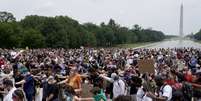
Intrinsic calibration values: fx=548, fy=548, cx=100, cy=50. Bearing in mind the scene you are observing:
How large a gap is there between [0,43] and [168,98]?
103817 mm

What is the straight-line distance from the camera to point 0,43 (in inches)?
4439

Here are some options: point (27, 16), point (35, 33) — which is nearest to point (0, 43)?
point (35, 33)

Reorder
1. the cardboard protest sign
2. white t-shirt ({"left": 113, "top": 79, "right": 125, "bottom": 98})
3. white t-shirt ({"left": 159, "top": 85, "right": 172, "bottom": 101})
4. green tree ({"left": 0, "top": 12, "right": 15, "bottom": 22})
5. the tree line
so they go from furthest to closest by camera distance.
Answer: green tree ({"left": 0, "top": 12, "right": 15, "bottom": 22}), the tree line, the cardboard protest sign, white t-shirt ({"left": 113, "top": 79, "right": 125, "bottom": 98}), white t-shirt ({"left": 159, "top": 85, "right": 172, "bottom": 101})

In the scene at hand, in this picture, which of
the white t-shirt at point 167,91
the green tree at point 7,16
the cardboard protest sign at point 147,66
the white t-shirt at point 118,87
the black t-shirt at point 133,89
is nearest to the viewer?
the white t-shirt at point 167,91

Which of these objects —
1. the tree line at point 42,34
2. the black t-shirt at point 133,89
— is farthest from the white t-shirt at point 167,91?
the tree line at point 42,34

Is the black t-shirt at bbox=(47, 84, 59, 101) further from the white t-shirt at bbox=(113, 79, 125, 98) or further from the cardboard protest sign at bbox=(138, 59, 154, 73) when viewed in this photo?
the cardboard protest sign at bbox=(138, 59, 154, 73)

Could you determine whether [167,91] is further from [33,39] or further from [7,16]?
[7,16]

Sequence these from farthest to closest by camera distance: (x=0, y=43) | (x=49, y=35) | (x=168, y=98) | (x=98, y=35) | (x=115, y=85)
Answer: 1. (x=98, y=35)
2. (x=49, y=35)
3. (x=0, y=43)
4. (x=115, y=85)
5. (x=168, y=98)

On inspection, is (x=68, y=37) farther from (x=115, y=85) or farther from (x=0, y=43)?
(x=115, y=85)

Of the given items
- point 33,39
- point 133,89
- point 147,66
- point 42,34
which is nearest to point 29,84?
point 133,89

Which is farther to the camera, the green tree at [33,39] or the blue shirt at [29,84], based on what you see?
the green tree at [33,39]

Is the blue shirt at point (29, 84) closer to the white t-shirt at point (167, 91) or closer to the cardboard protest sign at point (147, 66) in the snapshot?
the cardboard protest sign at point (147, 66)

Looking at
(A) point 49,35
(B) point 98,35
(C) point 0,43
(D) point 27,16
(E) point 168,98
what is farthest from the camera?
(B) point 98,35

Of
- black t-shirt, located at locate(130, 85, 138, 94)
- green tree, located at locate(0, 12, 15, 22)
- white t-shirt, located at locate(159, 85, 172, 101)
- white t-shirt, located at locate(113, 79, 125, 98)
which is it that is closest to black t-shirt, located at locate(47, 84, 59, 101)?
white t-shirt, located at locate(159, 85, 172, 101)
